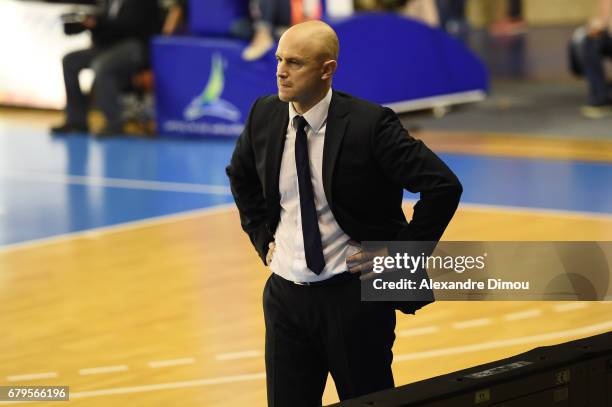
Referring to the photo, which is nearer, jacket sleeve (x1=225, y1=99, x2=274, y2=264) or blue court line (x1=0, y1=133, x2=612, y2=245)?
jacket sleeve (x1=225, y1=99, x2=274, y2=264)

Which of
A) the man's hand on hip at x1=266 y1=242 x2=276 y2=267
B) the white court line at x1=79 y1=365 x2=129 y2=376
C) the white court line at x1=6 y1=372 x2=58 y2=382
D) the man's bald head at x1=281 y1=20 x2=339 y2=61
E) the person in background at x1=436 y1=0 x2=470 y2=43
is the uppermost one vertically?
the man's bald head at x1=281 y1=20 x2=339 y2=61

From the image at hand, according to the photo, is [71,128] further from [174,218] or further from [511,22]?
[511,22]

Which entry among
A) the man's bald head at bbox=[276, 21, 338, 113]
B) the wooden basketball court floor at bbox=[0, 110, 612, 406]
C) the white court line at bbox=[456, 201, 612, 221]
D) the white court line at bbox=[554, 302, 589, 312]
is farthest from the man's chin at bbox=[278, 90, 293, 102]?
the white court line at bbox=[456, 201, 612, 221]

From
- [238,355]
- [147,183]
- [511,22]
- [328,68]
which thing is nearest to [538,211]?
[147,183]

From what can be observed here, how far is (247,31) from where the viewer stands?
45.9ft

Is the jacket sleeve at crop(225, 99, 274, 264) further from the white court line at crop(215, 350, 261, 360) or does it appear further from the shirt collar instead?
the white court line at crop(215, 350, 261, 360)

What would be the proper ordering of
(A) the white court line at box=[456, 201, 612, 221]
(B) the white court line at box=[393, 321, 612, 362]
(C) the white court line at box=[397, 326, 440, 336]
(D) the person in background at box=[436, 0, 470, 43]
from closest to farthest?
1. (B) the white court line at box=[393, 321, 612, 362]
2. (C) the white court line at box=[397, 326, 440, 336]
3. (A) the white court line at box=[456, 201, 612, 221]
4. (D) the person in background at box=[436, 0, 470, 43]

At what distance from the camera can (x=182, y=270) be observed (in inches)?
335

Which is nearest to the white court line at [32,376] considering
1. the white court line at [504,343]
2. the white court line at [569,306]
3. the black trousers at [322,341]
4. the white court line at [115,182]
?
the white court line at [504,343]

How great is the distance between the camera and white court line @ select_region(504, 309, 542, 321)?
7203 mm

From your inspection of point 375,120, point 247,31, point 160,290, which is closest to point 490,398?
point 375,120

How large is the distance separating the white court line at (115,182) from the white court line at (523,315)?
4.52 meters

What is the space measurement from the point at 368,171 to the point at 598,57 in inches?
417

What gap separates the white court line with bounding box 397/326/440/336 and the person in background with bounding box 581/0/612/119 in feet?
25.1
